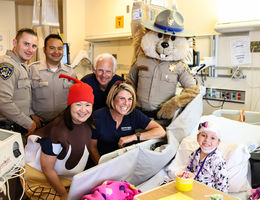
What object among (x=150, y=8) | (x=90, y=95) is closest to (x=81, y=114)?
(x=90, y=95)

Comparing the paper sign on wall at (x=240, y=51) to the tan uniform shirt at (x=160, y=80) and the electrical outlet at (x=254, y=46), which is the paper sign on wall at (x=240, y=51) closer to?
the electrical outlet at (x=254, y=46)

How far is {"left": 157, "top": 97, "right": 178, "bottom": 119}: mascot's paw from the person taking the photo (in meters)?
2.19

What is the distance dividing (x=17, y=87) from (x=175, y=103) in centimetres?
133

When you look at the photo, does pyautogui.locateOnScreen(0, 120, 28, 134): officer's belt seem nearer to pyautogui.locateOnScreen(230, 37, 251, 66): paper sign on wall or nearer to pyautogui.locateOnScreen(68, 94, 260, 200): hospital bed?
pyautogui.locateOnScreen(68, 94, 260, 200): hospital bed

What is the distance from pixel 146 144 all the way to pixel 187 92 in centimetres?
65

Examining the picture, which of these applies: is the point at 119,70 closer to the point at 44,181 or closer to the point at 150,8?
the point at 150,8

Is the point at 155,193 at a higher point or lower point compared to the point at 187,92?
lower

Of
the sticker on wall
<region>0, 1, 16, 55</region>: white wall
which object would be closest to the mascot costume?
the sticker on wall

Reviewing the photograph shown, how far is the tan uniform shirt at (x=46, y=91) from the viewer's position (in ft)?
7.84

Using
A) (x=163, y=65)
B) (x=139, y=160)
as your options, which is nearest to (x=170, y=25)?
(x=163, y=65)

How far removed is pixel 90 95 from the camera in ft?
5.51

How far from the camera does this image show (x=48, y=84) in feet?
7.87

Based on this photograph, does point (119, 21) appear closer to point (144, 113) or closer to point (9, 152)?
point (144, 113)

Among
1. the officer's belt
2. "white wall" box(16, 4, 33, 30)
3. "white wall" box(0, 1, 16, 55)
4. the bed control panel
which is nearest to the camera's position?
the officer's belt
